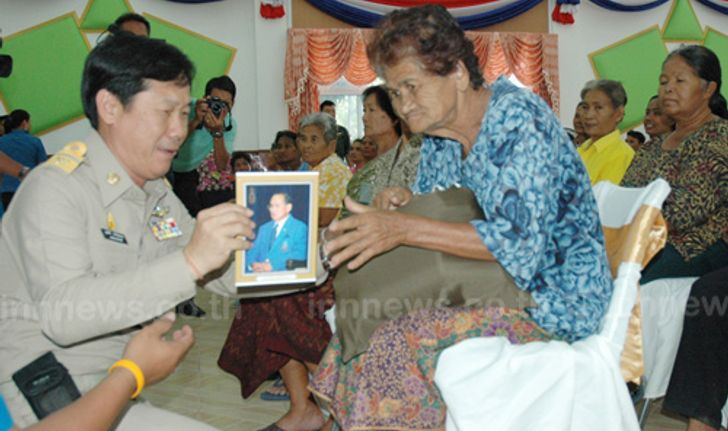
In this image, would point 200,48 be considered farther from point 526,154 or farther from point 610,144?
point 526,154

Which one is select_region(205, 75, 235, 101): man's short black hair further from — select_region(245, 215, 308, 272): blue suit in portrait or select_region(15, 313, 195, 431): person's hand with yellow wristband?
select_region(15, 313, 195, 431): person's hand with yellow wristband

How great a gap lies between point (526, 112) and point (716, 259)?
151 centimetres

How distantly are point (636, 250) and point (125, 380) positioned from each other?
121cm

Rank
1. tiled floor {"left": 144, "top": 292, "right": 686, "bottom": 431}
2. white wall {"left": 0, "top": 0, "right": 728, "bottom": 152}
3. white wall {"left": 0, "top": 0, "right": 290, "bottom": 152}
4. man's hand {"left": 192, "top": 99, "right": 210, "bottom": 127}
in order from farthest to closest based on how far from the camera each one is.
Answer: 1. white wall {"left": 0, "top": 0, "right": 290, "bottom": 152}
2. white wall {"left": 0, "top": 0, "right": 728, "bottom": 152}
3. man's hand {"left": 192, "top": 99, "right": 210, "bottom": 127}
4. tiled floor {"left": 144, "top": 292, "right": 686, "bottom": 431}

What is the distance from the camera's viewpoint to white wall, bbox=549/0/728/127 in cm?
1079

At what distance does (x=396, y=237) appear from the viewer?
153 cm

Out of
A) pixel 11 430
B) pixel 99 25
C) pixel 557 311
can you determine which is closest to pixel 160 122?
pixel 11 430

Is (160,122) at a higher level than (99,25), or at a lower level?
lower

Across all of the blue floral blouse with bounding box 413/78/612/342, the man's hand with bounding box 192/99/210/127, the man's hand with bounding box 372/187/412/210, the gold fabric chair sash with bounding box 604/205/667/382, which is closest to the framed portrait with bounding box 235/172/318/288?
the blue floral blouse with bounding box 413/78/612/342

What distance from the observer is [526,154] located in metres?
1.51

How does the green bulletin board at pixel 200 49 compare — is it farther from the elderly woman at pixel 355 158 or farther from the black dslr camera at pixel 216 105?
the black dslr camera at pixel 216 105

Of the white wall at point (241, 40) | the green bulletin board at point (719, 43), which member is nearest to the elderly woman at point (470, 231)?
the white wall at point (241, 40)

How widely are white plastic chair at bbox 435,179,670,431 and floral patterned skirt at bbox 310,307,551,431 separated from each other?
39 mm

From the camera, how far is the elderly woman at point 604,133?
3617mm
